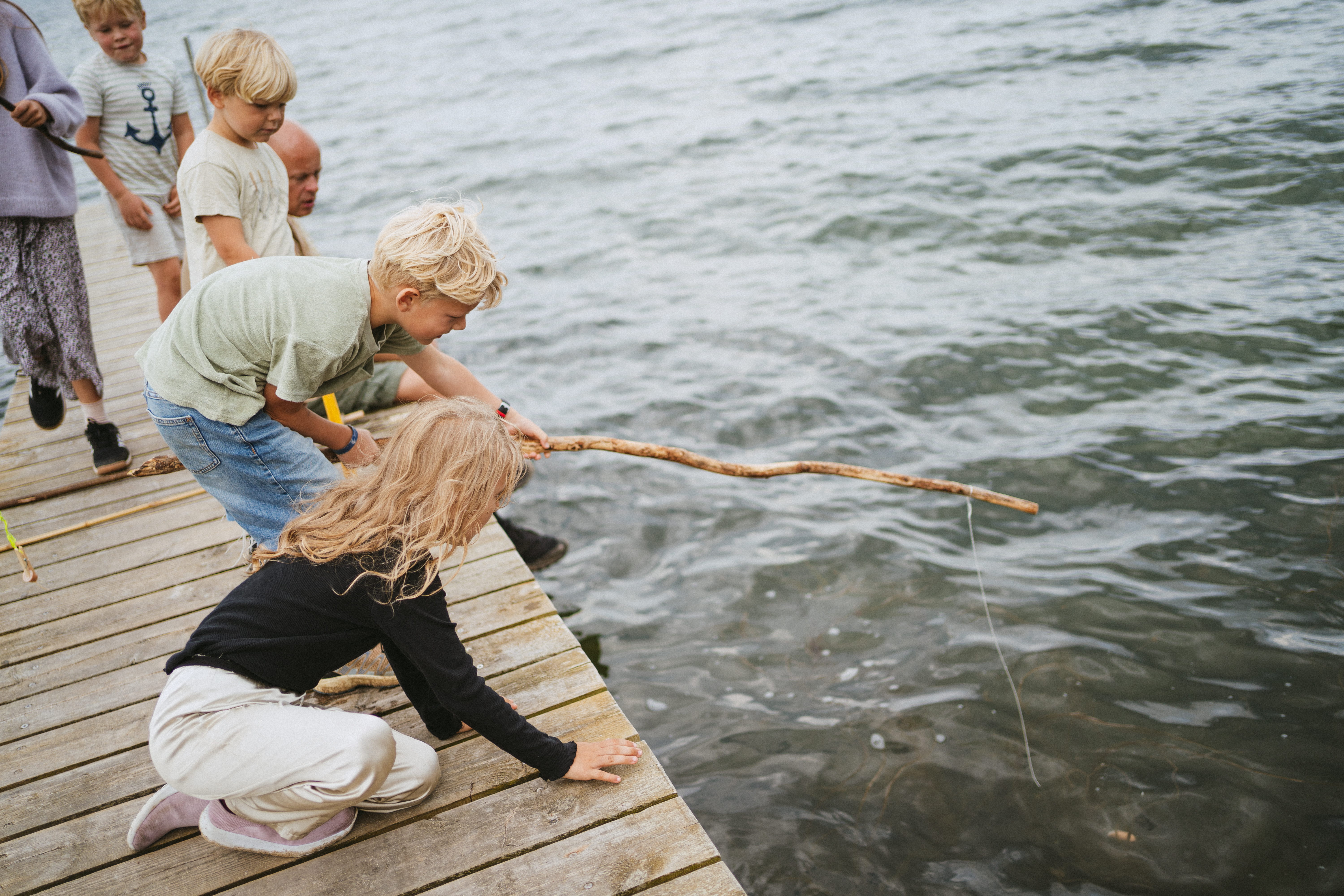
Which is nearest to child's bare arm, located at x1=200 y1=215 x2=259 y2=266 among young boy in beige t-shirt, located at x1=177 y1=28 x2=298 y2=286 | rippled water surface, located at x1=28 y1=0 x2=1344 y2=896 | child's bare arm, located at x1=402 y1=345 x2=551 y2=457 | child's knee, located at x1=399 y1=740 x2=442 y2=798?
young boy in beige t-shirt, located at x1=177 y1=28 x2=298 y2=286

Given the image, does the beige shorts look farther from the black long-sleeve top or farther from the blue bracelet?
the black long-sleeve top

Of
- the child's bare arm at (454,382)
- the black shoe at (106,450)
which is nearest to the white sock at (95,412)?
the black shoe at (106,450)

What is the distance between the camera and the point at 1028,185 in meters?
8.21

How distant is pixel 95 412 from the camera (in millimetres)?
4379

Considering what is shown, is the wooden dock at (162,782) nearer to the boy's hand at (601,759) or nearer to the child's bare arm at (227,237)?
the boy's hand at (601,759)

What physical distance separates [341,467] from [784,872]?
224cm

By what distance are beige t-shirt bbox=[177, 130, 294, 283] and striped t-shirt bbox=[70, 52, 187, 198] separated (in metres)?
1.38

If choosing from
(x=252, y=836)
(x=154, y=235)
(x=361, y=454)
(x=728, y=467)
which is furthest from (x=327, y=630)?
(x=154, y=235)

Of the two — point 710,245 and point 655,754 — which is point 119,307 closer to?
point 710,245

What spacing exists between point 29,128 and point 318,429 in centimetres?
235

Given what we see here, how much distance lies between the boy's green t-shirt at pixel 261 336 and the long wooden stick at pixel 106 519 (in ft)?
5.63

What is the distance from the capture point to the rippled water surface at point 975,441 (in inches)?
127

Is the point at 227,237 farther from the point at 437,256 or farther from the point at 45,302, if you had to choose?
the point at 45,302

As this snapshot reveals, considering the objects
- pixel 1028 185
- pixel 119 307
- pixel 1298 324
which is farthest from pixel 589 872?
pixel 1028 185
